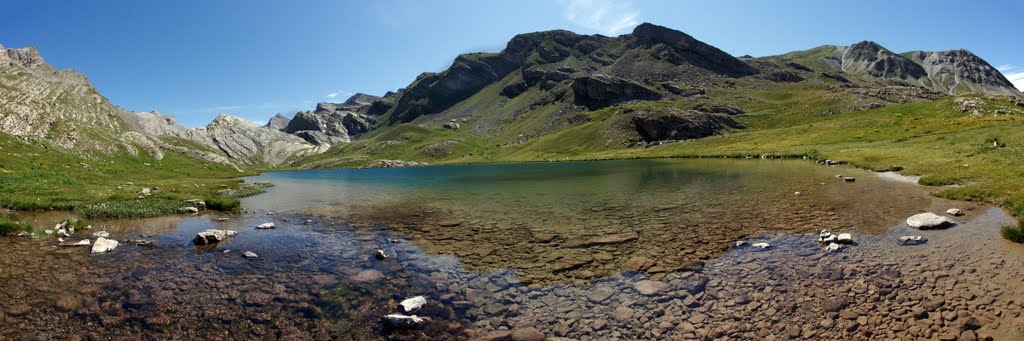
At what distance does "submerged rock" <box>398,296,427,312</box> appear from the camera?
11367mm

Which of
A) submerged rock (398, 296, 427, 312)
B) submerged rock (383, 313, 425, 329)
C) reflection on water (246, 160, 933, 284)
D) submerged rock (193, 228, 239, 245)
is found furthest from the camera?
submerged rock (193, 228, 239, 245)

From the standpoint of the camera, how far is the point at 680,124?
143125 mm

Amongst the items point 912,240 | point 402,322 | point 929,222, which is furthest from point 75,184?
point 929,222

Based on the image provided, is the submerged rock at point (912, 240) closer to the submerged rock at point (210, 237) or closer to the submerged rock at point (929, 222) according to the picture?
the submerged rock at point (929, 222)

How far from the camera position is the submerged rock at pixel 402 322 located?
412 inches

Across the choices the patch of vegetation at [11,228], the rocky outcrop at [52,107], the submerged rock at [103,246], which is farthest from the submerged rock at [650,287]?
the rocky outcrop at [52,107]

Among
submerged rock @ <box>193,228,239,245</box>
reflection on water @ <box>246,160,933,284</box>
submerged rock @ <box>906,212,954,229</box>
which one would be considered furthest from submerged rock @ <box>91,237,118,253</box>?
submerged rock @ <box>906,212,954,229</box>

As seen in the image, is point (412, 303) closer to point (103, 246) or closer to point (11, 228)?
point (103, 246)

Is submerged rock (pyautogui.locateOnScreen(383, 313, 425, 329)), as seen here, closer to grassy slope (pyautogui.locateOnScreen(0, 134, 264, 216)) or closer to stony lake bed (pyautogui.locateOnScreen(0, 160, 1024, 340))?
stony lake bed (pyautogui.locateOnScreen(0, 160, 1024, 340))

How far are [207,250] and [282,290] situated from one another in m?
8.63

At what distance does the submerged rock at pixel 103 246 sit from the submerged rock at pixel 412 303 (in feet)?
52.6

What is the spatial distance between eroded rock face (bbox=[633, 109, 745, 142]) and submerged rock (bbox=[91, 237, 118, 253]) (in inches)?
5569

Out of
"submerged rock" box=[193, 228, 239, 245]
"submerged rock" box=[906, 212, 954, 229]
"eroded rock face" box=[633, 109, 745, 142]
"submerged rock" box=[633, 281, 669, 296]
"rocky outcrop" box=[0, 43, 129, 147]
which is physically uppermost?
"rocky outcrop" box=[0, 43, 129, 147]

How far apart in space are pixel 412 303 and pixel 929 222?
65.8 feet
